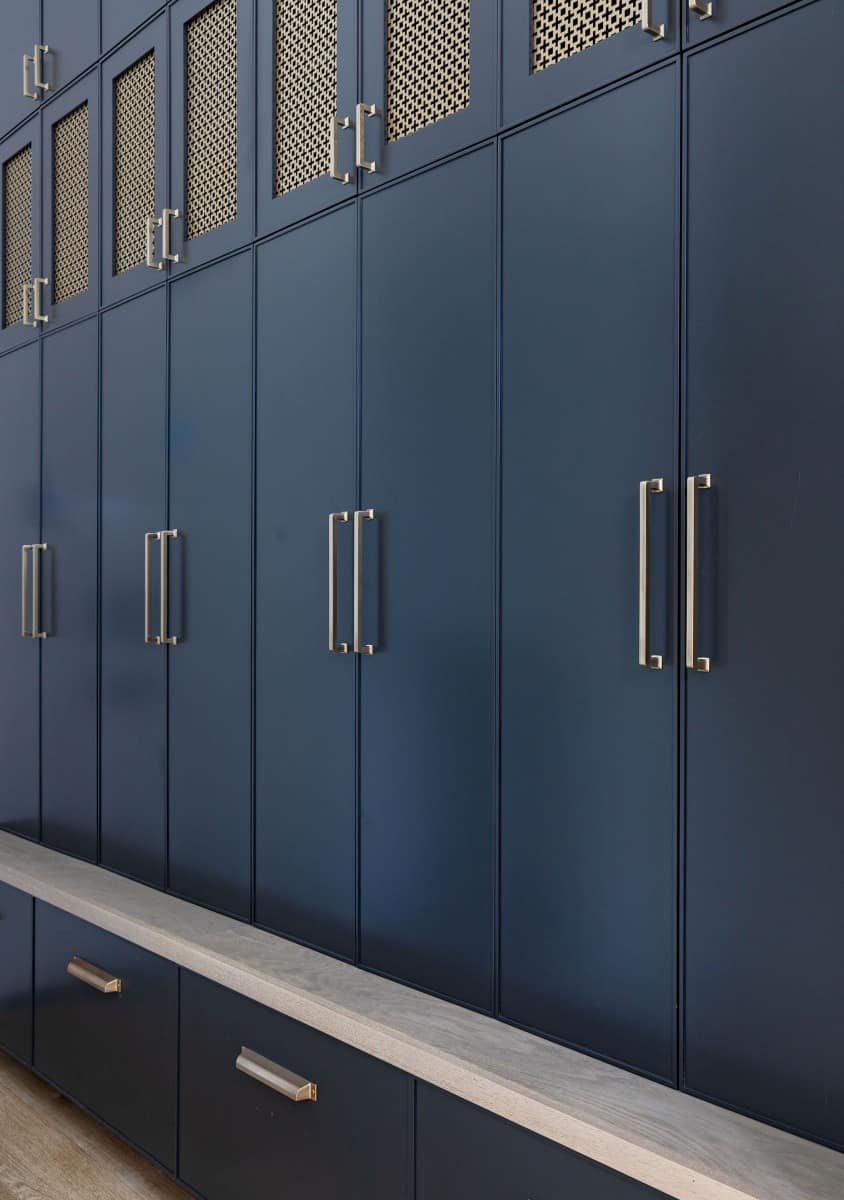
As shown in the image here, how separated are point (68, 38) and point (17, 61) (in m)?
0.34

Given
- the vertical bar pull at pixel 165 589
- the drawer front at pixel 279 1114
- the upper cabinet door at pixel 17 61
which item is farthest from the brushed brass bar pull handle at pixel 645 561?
the upper cabinet door at pixel 17 61

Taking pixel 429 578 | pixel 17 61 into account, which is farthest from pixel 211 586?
pixel 17 61

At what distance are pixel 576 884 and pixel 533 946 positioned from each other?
0.14 metres

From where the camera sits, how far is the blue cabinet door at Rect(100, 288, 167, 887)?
255cm

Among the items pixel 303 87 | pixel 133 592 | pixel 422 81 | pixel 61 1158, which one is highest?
pixel 303 87

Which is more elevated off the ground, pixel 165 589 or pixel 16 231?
pixel 16 231

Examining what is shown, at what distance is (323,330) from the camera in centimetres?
207

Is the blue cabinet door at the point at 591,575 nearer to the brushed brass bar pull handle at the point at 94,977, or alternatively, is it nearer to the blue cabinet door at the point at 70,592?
the brushed brass bar pull handle at the point at 94,977

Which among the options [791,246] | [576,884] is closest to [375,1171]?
[576,884]

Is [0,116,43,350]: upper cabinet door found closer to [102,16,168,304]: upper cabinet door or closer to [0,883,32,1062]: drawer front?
[102,16,168,304]: upper cabinet door

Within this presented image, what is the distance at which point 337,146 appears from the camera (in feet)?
6.51

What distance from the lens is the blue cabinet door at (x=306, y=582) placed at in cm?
202

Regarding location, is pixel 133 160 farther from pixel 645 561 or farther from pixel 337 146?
pixel 645 561

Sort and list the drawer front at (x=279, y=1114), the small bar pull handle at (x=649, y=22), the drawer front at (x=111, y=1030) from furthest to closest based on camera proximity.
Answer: the drawer front at (x=111, y=1030) → the drawer front at (x=279, y=1114) → the small bar pull handle at (x=649, y=22)
